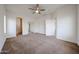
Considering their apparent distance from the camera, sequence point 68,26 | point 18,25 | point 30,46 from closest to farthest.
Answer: point 18,25
point 30,46
point 68,26

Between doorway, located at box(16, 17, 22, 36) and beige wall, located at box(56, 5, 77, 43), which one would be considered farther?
beige wall, located at box(56, 5, 77, 43)

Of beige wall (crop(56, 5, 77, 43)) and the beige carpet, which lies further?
beige wall (crop(56, 5, 77, 43))

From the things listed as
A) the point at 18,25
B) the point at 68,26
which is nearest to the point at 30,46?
the point at 18,25

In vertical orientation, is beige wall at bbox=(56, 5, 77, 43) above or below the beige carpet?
above

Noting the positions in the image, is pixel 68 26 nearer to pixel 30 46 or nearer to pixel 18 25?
pixel 30 46

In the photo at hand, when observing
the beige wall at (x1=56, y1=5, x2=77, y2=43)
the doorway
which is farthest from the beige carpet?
the beige wall at (x1=56, y1=5, x2=77, y2=43)

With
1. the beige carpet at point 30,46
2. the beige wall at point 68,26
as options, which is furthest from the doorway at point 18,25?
the beige wall at point 68,26

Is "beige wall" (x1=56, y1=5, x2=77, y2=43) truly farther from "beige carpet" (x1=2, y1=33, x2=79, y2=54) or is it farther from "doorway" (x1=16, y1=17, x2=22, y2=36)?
"doorway" (x1=16, y1=17, x2=22, y2=36)
